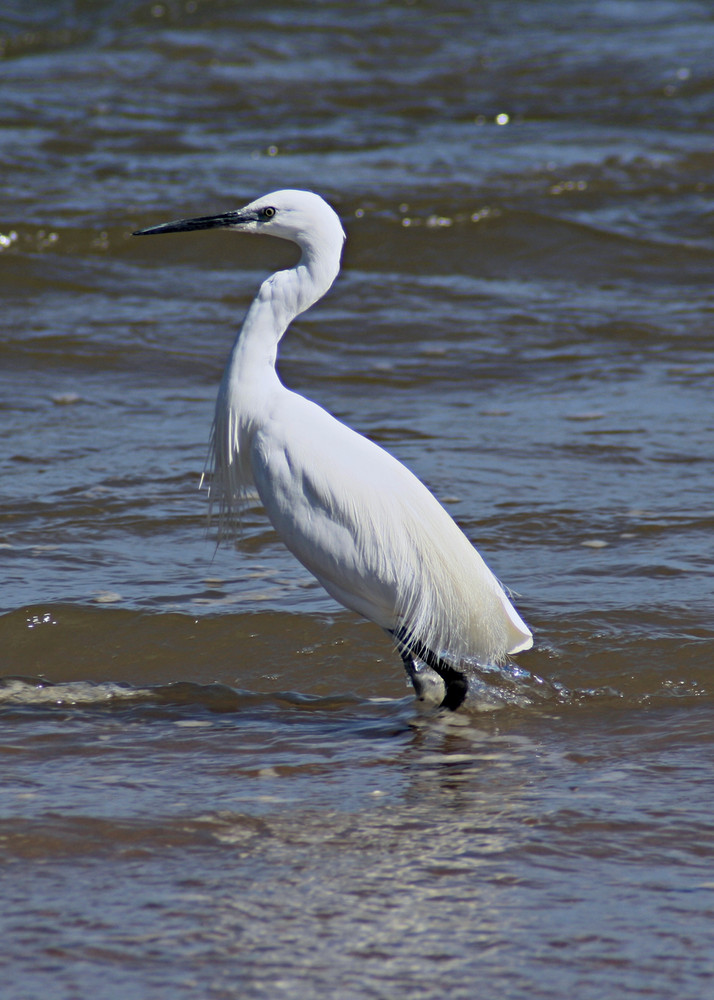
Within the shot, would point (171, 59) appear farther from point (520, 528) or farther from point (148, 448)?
point (520, 528)

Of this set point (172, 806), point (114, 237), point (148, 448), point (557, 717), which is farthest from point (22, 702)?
point (114, 237)

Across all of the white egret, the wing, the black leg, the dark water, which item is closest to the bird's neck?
the white egret

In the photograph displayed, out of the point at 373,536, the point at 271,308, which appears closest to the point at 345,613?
the point at 373,536

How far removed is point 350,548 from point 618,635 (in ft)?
3.58

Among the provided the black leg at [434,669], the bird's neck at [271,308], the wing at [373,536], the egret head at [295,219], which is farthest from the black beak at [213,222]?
the black leg at [434,669]

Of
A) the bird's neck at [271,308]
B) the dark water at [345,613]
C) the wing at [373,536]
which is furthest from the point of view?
the bird's neck at [271,308]

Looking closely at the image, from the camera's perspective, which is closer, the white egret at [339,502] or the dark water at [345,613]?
the dark water at [345,613]

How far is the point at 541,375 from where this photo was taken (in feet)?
22.5

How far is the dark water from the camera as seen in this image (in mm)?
2410

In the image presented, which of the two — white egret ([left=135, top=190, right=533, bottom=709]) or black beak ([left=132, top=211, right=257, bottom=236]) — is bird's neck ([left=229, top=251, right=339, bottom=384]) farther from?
black beak ([left=132, top=211, right=257, bottom=236])

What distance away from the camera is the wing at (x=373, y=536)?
11.0 feet

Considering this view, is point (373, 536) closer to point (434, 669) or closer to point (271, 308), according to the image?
point (434, 669)

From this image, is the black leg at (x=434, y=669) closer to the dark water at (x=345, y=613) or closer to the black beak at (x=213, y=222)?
the dark water at (x=345, y=613)

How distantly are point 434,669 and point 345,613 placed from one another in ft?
2.31
